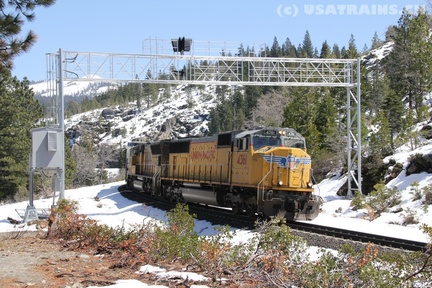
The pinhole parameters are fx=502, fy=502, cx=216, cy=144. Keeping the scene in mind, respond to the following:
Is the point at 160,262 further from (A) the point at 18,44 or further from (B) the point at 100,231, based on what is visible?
(A) the point at 18,44

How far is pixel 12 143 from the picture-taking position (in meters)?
47.5

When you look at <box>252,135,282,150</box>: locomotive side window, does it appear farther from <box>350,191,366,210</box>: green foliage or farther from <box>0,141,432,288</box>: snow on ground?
<box>350,191,366,210</box>: green foliage

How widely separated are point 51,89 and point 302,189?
14.0 meters

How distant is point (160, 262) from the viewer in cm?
880

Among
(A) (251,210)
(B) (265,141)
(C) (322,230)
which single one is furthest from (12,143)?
(C) (322,230)

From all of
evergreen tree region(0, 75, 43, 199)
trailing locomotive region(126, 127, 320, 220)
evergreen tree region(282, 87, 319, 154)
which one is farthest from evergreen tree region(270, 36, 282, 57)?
trailing locomotive region(126, 127, 320, 220)

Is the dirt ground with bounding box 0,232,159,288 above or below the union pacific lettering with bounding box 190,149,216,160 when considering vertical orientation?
below

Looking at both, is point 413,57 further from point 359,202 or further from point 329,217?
point 329,217

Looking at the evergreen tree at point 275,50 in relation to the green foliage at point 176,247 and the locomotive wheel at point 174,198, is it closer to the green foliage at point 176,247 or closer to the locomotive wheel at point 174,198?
the locomotive wheel at point 174,198

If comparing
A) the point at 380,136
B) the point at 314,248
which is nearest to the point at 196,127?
the point at 380,136

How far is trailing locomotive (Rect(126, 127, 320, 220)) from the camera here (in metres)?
17.8

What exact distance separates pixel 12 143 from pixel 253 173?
3577 centimetres

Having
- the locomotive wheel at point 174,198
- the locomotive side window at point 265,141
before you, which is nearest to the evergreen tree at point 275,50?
the locomotive wheel at point 174,198

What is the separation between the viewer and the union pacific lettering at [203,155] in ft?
74.7
